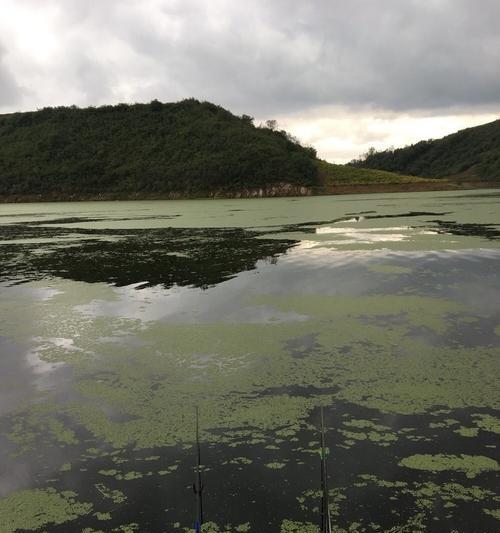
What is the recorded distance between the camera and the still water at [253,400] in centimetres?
348

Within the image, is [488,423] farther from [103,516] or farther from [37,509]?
[37,509]

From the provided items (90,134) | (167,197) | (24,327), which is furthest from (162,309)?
(90,134)

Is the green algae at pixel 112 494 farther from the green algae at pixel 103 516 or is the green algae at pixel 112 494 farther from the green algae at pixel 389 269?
the green algae at pixel 389 269

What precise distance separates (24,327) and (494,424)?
7.00 m

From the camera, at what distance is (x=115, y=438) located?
14.8 feet

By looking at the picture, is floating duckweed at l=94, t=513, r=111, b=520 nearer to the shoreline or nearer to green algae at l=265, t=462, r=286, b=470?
green algae at l=265, t=462, r=286, b=470

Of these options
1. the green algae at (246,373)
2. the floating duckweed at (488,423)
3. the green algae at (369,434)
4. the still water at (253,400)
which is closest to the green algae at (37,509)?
the still water at (253,400)

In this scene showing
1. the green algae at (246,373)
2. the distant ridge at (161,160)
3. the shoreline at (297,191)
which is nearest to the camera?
the green algae at (246,373)

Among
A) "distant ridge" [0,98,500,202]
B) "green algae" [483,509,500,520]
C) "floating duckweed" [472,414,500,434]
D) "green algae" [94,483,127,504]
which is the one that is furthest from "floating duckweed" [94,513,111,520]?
"distant ridge" [0,98,500,202]

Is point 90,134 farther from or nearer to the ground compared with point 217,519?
farther from the ground

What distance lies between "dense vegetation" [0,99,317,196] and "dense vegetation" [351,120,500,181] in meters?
88.8

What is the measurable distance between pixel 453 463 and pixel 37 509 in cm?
312

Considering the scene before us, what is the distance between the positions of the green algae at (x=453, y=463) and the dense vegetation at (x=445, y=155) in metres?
165

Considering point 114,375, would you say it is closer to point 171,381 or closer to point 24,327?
point 171,381
